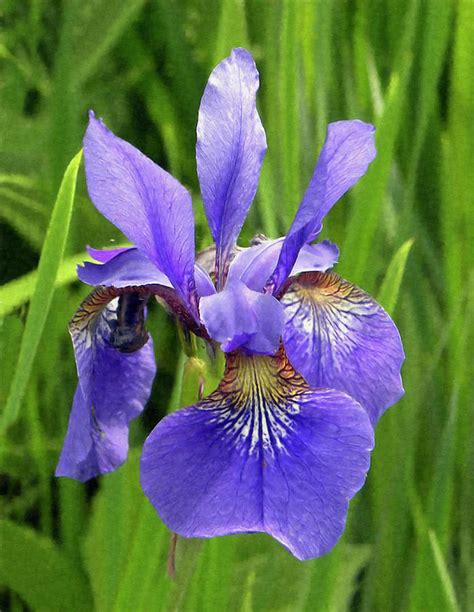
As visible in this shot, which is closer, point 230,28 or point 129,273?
point 129,273

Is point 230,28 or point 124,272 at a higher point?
point 230,28

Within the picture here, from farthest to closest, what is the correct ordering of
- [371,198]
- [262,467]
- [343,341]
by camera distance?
[371,198], [343,341], [262,467]

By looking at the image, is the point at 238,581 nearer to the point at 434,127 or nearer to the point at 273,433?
the point at 273,433

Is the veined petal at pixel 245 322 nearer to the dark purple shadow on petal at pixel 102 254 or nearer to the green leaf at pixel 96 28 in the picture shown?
the dark purple shadow on petal at pixel 102 254

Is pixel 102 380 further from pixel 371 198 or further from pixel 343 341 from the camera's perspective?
pixel 371 198

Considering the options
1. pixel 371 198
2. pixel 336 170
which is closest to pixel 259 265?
pixel 336 170

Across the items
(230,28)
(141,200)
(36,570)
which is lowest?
(36,570)

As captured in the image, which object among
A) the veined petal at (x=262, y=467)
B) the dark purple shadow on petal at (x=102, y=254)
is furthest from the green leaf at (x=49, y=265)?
the veined petal at (x=262, y=467)
